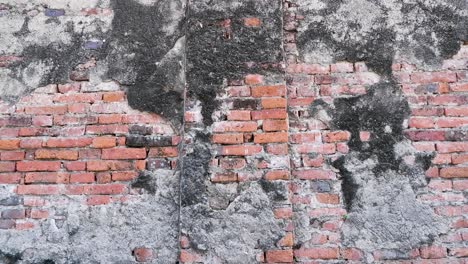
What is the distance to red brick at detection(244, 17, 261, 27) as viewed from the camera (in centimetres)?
284

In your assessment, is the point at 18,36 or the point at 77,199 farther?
the point at 18,36

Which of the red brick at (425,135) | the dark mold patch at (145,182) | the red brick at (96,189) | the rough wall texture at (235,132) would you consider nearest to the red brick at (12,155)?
the rough wall texture at (235,132)

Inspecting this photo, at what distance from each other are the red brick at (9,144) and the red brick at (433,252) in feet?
8.33

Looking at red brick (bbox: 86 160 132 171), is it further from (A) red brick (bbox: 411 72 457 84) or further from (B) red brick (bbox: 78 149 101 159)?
(A) red brick (bbox: 411 72 457 84)

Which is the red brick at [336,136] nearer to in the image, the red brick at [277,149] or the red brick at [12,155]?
the red brick at [277,149]

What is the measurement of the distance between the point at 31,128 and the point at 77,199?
56 centimetres

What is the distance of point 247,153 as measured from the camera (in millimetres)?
2656

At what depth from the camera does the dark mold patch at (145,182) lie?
2822 mm

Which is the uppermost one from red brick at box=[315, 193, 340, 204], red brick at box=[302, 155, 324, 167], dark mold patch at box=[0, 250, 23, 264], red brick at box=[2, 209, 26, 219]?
red brick at box=[302, 155, 324, 167]

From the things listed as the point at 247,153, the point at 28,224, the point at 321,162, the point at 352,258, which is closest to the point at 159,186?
the point at 247,153

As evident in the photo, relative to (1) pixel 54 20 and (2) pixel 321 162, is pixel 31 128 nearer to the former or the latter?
(1) pixel 54 20

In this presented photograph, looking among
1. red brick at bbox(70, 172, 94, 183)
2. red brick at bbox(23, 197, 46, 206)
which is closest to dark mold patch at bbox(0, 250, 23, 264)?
red brick at bbox(23, 197, 46, 206)

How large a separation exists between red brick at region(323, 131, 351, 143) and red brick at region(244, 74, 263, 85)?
53cm

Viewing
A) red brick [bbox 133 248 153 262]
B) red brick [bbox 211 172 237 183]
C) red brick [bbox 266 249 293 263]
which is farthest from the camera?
red brick [bbox 133 248 153 262]
